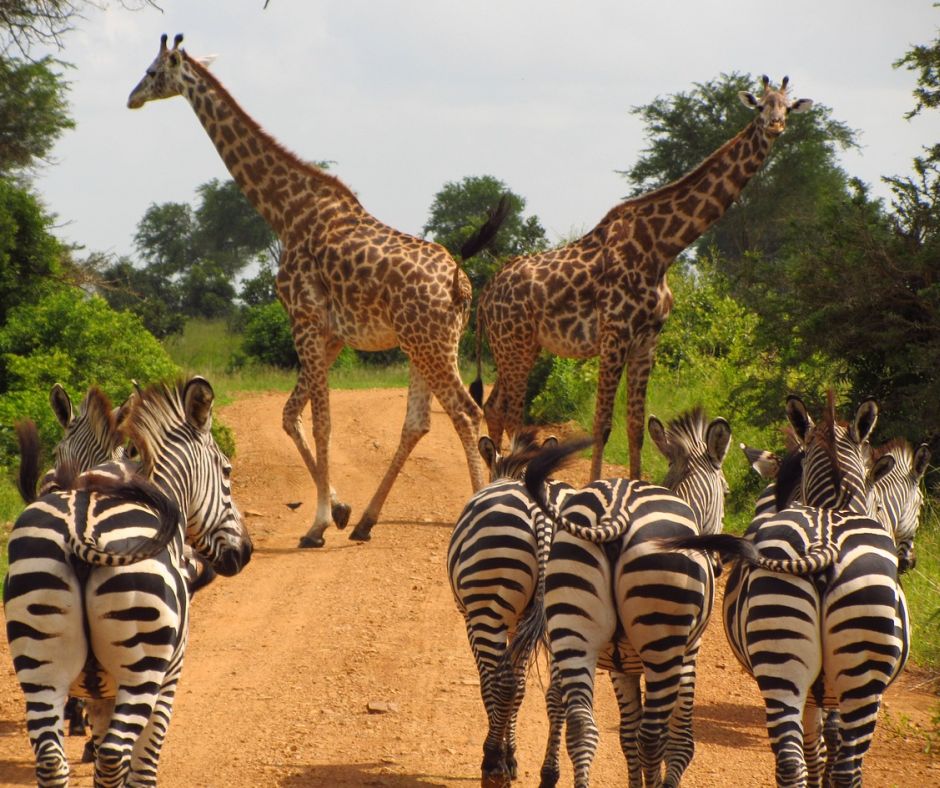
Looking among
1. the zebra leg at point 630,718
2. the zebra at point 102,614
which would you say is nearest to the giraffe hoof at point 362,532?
the zebra leg at point 630,718

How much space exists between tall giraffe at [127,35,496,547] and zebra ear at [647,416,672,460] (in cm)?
367

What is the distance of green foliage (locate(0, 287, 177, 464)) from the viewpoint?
1235cm

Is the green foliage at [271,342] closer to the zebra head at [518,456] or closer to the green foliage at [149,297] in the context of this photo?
the green foliage at [149,297]

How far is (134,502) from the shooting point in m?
4.14

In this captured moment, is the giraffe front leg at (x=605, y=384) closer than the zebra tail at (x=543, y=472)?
No

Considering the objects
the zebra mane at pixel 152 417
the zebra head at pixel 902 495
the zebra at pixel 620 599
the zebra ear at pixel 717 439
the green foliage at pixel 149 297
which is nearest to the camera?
the zebra at pixel 620 599

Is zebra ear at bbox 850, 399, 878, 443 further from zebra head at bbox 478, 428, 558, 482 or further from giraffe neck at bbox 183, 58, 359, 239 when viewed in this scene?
giraffe neck at bbox 183, 58, 359, 239

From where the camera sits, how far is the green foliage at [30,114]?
60.8 ft

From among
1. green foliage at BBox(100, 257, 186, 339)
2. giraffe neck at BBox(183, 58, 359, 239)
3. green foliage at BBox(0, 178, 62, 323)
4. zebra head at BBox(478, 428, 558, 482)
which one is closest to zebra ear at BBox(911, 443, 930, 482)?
zebra head at BBox(478, 428, 558, 482)

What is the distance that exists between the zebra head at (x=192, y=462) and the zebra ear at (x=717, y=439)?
2.34m

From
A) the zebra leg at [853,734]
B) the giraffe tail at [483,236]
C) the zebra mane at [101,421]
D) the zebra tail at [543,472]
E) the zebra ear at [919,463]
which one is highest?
the giraffe tail at [483,236]

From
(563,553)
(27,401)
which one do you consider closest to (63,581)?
(563,553)

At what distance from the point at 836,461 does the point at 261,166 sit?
7.41 metres

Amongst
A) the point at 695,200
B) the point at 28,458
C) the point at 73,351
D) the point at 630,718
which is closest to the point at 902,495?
the point at 630,718
